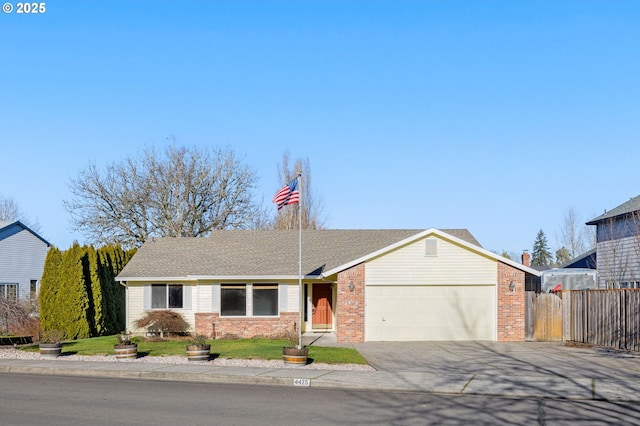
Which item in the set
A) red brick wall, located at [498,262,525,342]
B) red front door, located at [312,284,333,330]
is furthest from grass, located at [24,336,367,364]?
red brick wall, located at [498,262,525,342]

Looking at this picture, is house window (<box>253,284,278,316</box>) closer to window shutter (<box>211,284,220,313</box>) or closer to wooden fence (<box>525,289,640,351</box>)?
window shutter (<box>211,284,220,313</box>)

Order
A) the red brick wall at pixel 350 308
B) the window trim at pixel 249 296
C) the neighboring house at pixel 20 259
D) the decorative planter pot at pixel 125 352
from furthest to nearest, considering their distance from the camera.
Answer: the neighboring house at pixel 20 259
the window trim at pixel 249 296
the red brick wall at pixel 350 308
the decorative planter pot at pixel 125 352

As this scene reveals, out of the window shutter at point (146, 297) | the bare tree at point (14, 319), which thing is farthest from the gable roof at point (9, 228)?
the window shutter at point (146, 297)

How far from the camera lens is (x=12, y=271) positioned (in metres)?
41.5

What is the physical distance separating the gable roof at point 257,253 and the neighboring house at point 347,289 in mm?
63

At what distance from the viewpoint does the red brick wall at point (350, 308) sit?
27.0m

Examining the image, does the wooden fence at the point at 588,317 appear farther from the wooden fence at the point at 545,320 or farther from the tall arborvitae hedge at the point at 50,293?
the tall arborvitae hedge at the point at 50,293

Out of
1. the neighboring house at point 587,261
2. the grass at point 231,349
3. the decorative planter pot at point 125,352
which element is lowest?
the grass at point 231,349

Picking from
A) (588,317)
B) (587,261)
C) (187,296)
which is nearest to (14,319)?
(187,296)

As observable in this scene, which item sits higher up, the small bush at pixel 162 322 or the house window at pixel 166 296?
the house window at pixel 166 296

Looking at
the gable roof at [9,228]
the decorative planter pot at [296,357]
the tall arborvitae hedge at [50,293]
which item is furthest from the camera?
the gable roof at [9,228]

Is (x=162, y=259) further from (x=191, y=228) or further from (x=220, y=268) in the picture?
(x=191, y=228)

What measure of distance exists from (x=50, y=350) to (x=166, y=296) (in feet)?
27.0

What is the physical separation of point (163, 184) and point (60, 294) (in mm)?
15756
